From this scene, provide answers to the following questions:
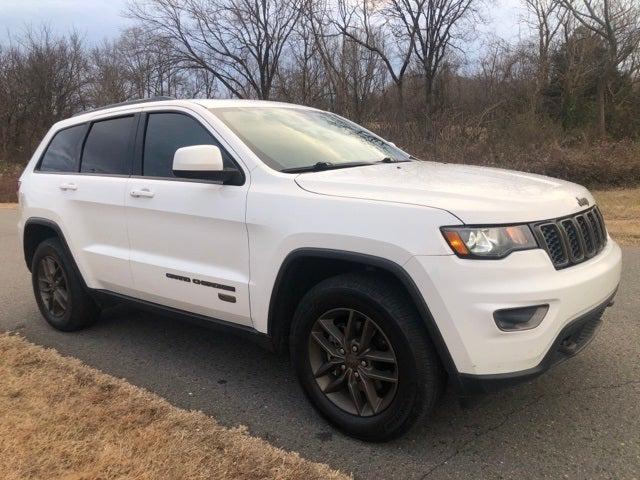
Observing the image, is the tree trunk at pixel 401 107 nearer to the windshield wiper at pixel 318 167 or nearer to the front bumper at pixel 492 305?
the windshield wiper at pixel 318 167

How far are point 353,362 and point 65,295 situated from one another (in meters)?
2.92

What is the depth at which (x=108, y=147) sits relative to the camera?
444cm

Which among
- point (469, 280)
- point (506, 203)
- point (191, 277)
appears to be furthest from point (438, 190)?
point (191, 277)

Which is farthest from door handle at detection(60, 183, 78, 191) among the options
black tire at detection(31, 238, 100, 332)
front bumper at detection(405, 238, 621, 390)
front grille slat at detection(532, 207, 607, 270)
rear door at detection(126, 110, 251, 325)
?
front grille slat at detection(532, 207, 607, 270)

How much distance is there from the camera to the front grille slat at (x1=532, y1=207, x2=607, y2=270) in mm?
2736

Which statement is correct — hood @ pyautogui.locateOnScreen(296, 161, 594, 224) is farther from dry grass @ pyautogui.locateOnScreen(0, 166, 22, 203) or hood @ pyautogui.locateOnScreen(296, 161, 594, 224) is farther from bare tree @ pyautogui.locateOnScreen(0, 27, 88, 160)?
bare tree @ pyautogui.locateOnScreen(0, 27, 88, 160)

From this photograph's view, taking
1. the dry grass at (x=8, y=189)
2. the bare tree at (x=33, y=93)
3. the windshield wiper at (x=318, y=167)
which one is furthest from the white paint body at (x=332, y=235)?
the bare tree at (x=33, y=93)

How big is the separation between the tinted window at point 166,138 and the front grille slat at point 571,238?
6.96 ft

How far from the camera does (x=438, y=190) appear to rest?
2875 mm

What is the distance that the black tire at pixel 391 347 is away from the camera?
2.73m

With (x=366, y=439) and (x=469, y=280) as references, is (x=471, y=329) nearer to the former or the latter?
(x=469, y=280)

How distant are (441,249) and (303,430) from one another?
1.34 meters

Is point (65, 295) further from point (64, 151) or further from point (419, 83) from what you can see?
point (419, 83)

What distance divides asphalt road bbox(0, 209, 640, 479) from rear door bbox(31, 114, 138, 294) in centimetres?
67
